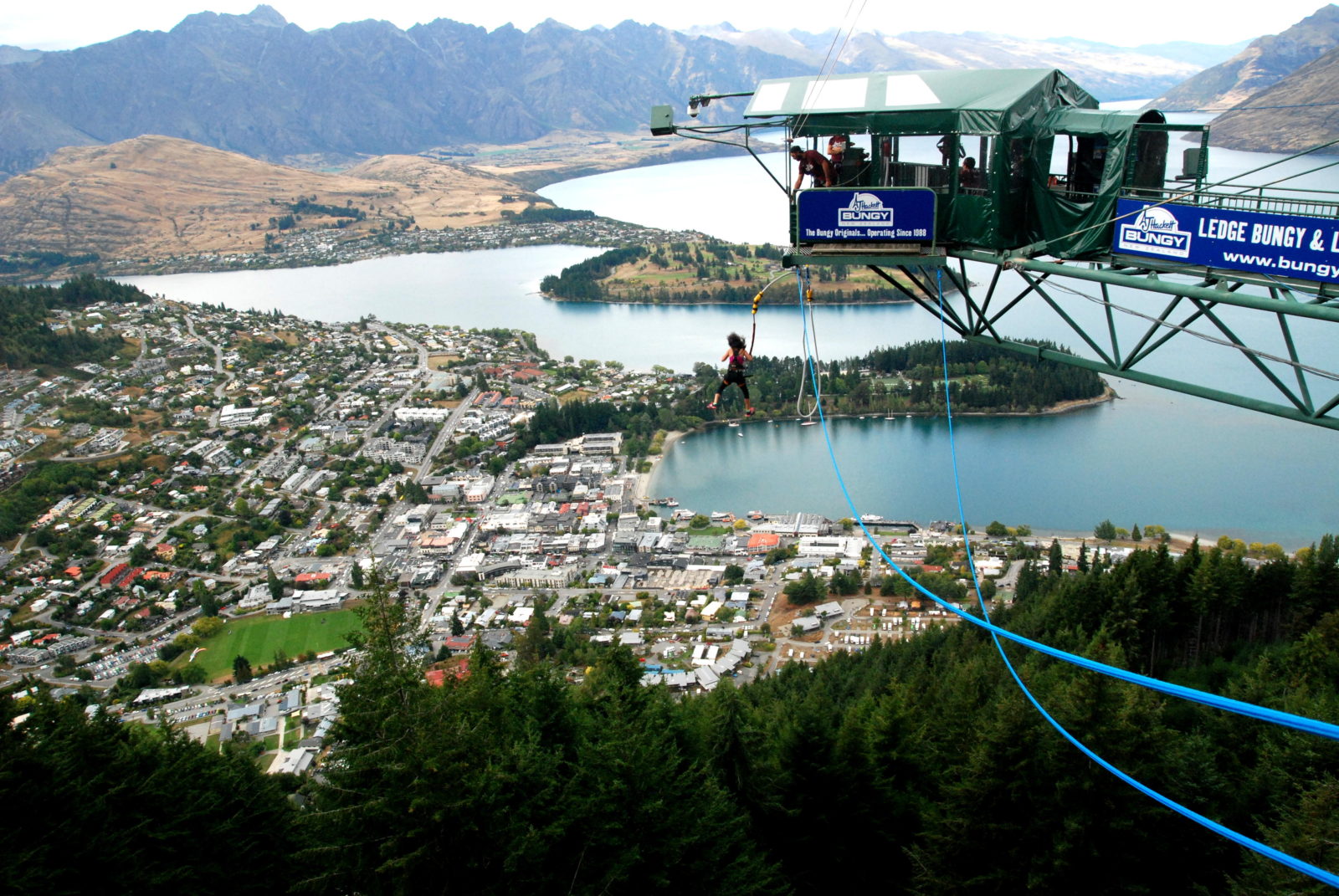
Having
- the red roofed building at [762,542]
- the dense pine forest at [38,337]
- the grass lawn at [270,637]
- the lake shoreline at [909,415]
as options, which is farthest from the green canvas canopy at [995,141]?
the dense pine forest at [38,337]

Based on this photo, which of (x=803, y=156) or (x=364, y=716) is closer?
(x=364, y=716)

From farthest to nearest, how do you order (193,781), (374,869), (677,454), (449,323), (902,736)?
(449,323) < (677,454) < (902,736) < (193,781) < (374,869)

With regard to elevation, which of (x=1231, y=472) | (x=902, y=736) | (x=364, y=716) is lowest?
(x=1231, y=472)

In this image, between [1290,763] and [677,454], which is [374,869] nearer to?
[1290,763]

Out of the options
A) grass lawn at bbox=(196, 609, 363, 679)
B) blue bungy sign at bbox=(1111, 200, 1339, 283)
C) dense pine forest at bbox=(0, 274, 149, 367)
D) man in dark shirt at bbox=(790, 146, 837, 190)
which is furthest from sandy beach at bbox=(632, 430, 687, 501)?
dense pine forest at bbox=(0, 274, 149, 367)

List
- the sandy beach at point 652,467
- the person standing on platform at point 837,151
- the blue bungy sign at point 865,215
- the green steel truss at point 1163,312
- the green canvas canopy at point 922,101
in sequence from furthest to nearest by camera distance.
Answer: the sandy beach at point 652,467, the person standing on platform at point 837,151, the blue bungy sign at point 865,215, the green canvas canopy at point 922,101, the green steel truss at point 1163,312

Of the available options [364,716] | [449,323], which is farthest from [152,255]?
[364,716]

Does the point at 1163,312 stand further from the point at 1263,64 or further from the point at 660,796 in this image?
the point at 1263,64

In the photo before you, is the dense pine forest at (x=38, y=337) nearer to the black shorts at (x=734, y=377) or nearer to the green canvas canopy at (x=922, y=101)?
the black shorts at (x=734, y=377)
